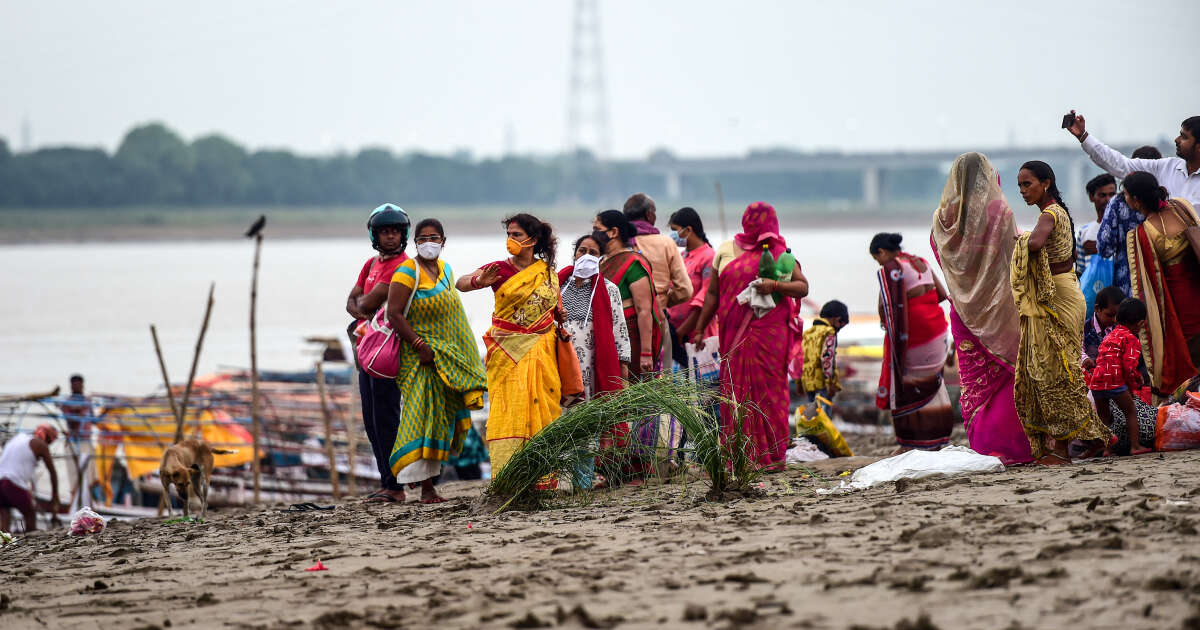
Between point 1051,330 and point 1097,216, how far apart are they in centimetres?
217

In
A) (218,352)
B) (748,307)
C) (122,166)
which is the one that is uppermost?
(122,166)

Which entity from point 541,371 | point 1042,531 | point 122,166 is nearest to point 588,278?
point 541,371

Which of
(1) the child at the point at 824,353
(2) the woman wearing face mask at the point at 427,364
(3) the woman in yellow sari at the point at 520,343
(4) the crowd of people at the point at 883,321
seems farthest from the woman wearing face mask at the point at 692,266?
(2) the woman wearing face mask at the point at 427,364

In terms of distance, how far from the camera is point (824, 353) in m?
8.24

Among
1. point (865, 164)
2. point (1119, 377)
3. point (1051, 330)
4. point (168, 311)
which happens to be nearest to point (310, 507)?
point (1051, 330)

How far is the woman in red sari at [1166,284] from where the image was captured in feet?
20.4

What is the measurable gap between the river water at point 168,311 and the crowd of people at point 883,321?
34.0 feet

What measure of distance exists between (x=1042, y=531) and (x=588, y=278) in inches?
125

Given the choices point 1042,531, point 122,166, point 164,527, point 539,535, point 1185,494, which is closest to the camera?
point 1042,531

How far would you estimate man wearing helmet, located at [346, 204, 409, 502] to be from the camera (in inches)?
260

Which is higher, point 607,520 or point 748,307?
point 748,307

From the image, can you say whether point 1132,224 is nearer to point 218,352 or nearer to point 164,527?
point 164,527

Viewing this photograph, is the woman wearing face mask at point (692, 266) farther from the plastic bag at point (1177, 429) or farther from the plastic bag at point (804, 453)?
the plastic bag at point (1177, 429)

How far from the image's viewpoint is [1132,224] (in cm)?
668
